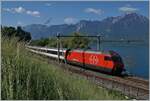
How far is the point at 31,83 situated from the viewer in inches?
246

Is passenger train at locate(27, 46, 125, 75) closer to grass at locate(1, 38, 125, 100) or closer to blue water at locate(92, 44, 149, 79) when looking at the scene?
blue water at locate(92, 44, 149, 79)

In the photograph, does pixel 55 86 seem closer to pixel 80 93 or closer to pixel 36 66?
pixel 80 93

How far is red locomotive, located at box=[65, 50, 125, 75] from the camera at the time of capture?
3188cm

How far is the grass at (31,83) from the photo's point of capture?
19.1 ft

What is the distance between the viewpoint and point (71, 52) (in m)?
42.3

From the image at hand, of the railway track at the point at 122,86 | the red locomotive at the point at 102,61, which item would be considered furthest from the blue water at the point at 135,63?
the railway track at the point at 122,86

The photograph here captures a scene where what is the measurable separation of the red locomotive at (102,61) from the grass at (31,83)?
977 inches

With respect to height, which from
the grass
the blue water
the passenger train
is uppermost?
the grass

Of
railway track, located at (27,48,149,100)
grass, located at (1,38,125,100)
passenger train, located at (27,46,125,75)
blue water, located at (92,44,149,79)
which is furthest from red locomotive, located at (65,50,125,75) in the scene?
grass, located at (1,38,125,100)

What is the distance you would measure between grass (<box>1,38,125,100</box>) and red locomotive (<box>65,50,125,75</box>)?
24.8 metres

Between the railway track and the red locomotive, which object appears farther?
the red locomotive

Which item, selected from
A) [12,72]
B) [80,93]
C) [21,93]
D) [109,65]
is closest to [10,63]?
[12,72]

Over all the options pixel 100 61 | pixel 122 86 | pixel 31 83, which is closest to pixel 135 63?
pixel 100 61

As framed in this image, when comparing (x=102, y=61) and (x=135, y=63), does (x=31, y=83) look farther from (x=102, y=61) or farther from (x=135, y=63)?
(x=135, y=63)
